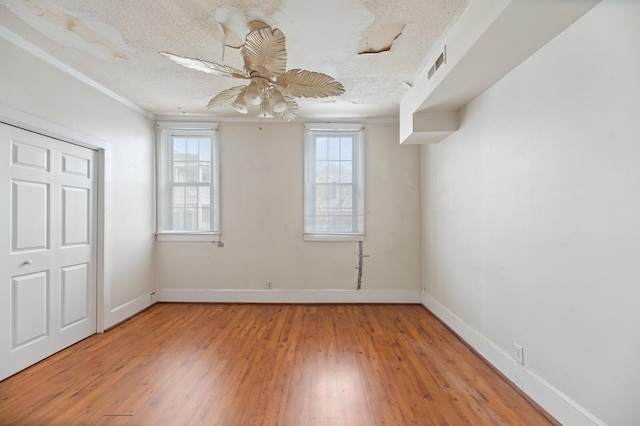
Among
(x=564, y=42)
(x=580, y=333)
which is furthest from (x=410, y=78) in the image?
(x=580, y=333)

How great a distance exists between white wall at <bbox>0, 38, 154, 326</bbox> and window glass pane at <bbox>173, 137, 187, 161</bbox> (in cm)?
32

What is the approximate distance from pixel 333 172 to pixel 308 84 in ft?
7.64

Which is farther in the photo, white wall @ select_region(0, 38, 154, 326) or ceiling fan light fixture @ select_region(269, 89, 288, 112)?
white wall @ select_region(0, 38, 154, 326)

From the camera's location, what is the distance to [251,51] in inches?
74.3

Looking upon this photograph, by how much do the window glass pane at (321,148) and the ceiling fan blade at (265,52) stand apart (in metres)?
2.30

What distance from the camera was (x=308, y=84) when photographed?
7.13ft

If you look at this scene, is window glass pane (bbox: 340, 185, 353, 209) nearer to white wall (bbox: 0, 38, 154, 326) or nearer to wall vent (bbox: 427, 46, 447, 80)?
wall vent (bbox: 427, 46, 447, 80)

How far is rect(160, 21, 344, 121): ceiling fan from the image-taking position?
5.99 ft

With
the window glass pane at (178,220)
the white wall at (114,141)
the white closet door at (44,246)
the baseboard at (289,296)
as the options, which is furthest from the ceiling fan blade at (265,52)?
the baseboard at (289,296)

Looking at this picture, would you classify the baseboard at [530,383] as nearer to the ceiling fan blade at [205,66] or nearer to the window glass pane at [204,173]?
the ceiling fan blade at [205,66]

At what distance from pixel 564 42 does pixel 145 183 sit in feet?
15.2

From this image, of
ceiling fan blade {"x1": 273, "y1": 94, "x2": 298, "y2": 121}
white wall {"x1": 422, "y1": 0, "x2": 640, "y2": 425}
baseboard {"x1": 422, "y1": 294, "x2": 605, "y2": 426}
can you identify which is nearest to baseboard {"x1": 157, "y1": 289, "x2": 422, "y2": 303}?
baseboard {"x1": 422, "y1": 294, "x2": 605, "y2": 426}

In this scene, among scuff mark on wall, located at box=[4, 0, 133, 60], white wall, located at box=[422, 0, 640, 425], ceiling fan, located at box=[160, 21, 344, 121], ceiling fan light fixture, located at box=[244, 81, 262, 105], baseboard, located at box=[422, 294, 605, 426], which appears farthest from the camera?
ceiling fan light fixture, located at box=[244, 81, 262, 105]

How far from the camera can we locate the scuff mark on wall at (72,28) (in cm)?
204
